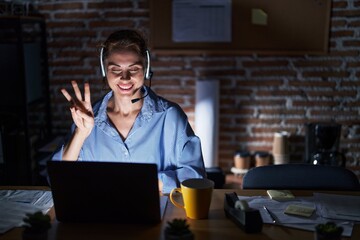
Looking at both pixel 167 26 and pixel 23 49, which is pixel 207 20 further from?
pixel 23 49

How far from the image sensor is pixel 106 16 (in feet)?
10.5

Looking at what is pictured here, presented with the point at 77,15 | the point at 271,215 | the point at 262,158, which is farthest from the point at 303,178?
the point at 77,15

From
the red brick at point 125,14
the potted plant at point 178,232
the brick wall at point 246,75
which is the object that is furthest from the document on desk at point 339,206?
the red brick at point 125,14

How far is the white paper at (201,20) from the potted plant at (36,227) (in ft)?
6.97

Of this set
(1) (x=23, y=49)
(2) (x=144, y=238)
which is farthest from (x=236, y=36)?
(2) (x=144, y=238)

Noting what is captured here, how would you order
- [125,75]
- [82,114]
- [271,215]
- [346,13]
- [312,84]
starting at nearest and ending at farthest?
[271,215], [82,114], [125,75], [346,13], [312,84]

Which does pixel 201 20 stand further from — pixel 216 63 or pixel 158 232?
pixel 158 232

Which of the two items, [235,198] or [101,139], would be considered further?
[101,139]

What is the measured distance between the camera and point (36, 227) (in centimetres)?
121

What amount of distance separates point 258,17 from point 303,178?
158cm

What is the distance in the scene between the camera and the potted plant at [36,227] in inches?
47.1

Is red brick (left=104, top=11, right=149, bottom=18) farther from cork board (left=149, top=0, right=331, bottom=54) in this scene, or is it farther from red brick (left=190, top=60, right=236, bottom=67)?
red brick (left=190, top=60, right=236, bottom=67)

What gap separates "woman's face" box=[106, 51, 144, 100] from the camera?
1868 millimetres

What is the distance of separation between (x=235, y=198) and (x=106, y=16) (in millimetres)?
2084
